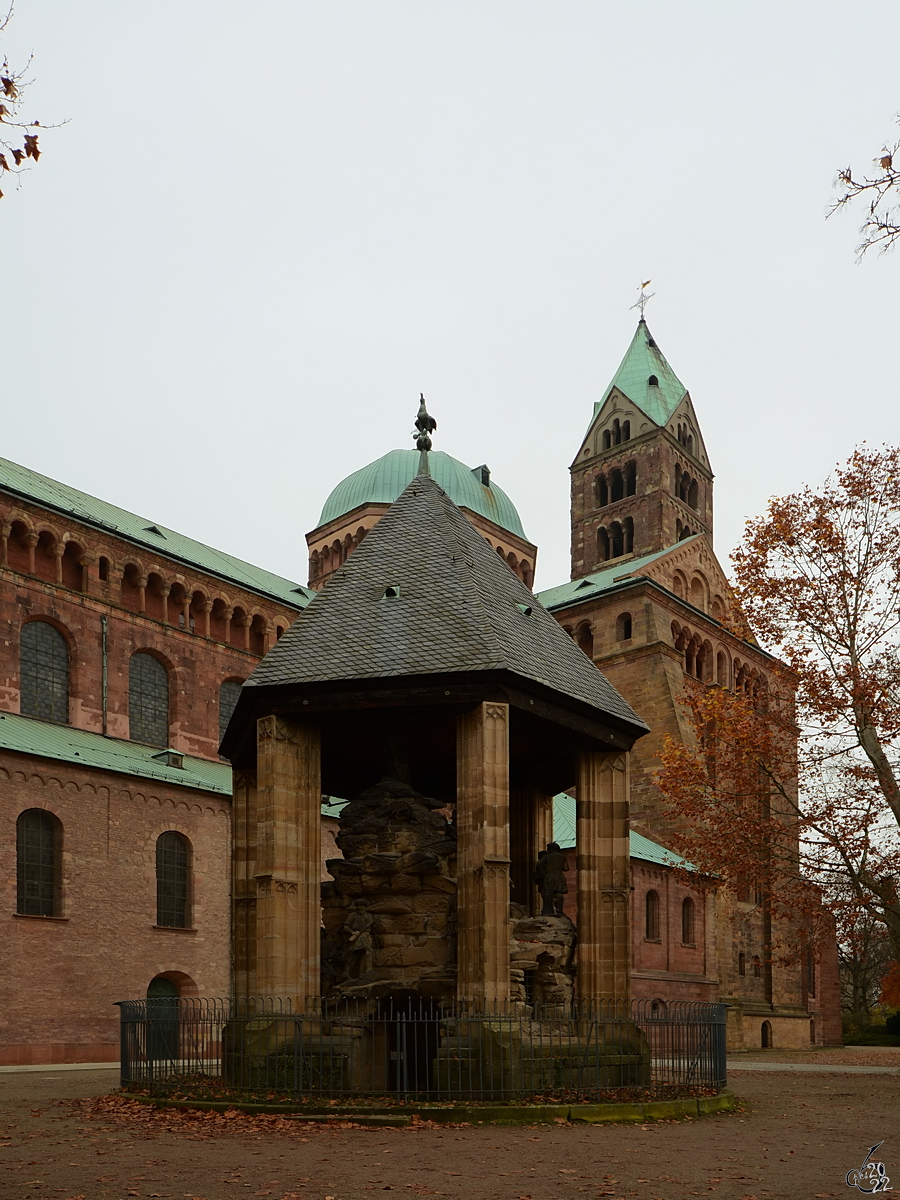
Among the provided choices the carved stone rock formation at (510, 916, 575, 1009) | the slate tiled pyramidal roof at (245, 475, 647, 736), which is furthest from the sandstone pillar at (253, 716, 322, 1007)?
the carved stone rock formation at (510, 916, 575, 1009)

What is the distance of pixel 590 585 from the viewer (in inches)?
2205

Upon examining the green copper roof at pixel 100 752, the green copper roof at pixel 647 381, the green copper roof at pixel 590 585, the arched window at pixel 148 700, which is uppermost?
the green copper roof at pixel 647 381

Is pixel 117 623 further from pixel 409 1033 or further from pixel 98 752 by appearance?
pixel 409 1033

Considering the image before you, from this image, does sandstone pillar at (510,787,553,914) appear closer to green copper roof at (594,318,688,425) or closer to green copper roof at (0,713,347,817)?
green copper roof at (0,713,347,817)

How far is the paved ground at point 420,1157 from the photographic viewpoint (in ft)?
30.8

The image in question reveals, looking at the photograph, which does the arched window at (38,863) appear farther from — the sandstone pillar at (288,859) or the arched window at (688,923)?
the arched window at (688,923)

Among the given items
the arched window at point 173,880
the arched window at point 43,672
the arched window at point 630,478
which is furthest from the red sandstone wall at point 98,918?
the arched window at point 630,478

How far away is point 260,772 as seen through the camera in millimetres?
16875

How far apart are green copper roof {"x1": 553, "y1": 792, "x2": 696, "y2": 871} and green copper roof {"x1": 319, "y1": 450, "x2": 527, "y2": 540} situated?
68.5ft

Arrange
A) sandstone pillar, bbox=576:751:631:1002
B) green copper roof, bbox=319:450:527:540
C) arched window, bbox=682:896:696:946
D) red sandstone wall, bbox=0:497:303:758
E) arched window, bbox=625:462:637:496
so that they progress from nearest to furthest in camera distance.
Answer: sandstone pillar, bbox=576:751:631:1002 < red sandstone wall, bbox=0:497:303:758 < arched window, bbox=682:896:696:946 < green copper roof, bbox=319:450:527:540 < arched window, bbox=625:462:637:496

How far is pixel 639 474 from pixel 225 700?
31430 mm

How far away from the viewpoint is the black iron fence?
1470 centimetres

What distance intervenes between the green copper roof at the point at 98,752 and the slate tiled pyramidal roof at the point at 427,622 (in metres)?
14.9

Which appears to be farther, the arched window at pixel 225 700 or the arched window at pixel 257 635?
the arched window at pixel 257 635
